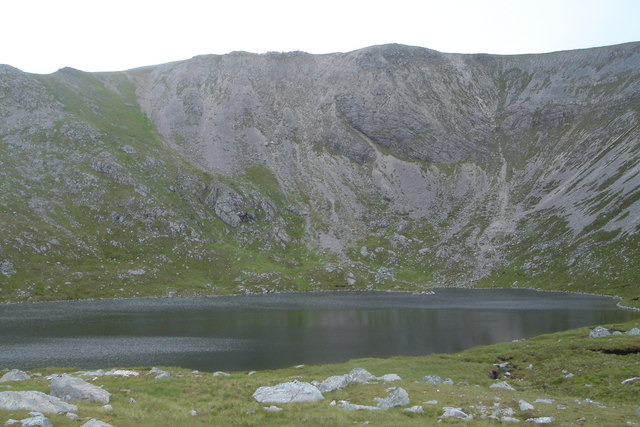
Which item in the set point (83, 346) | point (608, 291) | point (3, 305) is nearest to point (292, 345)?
point (83, 346)

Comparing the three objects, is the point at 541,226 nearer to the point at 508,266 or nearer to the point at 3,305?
the point at 508,266

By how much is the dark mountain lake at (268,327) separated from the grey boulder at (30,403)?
33.8 m

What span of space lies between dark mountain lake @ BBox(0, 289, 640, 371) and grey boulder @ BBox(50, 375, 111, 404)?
2833 centimetres

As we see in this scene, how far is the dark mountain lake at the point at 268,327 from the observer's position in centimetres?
6003

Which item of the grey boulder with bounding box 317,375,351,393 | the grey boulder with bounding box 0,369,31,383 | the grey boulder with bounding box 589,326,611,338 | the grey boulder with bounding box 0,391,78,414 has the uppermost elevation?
the grey boulder with bounding box 0,391,78,414

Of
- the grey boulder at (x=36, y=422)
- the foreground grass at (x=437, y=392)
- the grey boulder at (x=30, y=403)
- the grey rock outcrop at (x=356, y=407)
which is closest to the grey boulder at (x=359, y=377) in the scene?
the foreground grass at (x=437, y=392)

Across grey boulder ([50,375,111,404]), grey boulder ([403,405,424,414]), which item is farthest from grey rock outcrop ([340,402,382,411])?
grey boulder ([50,375,111,404])

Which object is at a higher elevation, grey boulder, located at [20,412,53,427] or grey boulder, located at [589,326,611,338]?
grey boulder, located at [20,412,53,427]

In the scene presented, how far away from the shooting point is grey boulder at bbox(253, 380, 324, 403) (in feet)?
84.1

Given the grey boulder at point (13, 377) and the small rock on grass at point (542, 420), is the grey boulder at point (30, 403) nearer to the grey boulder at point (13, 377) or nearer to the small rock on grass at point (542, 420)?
the grey boulder at point (13, 377)

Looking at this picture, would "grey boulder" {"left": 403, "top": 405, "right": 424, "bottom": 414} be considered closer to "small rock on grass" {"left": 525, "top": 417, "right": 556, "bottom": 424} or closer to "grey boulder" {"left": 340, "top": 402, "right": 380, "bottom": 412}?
"grey boulder" {"left": 340, "top": 402, "right": 380, "bottom": 412}

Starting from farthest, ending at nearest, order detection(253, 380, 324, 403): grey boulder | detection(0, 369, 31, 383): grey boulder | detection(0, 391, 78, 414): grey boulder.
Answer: detection(0, 369, 31, 383): grey boulder < detection(253, 380, 324, 403): grey boulder < detection(0, 391, 78, 414): grey boulder

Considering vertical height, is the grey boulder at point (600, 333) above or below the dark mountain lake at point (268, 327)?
above

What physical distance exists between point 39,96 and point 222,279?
119 m
